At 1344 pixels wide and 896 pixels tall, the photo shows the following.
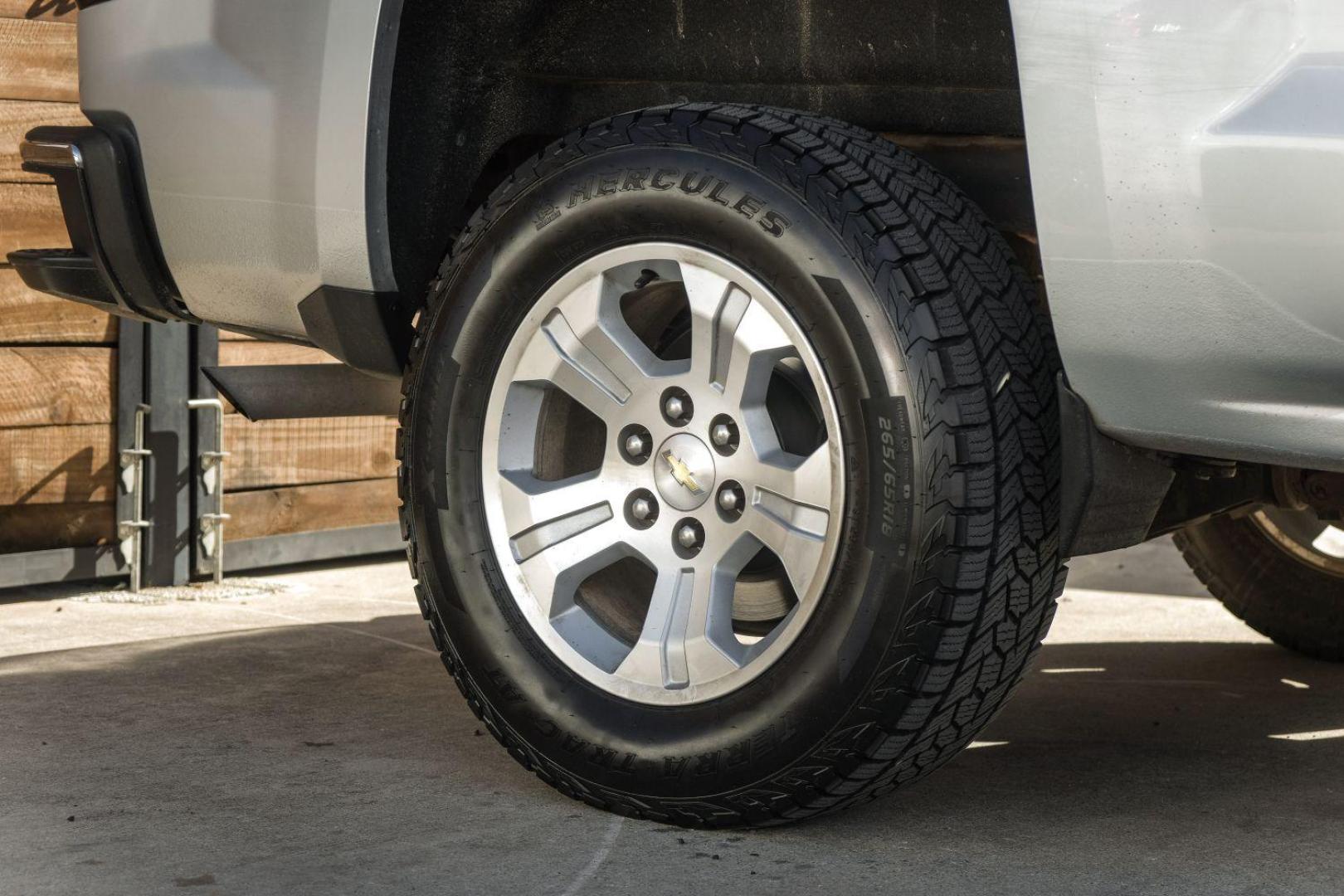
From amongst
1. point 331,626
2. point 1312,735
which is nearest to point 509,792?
point 1312,735

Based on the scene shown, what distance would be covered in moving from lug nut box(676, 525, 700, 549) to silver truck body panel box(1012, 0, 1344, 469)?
1.97ft

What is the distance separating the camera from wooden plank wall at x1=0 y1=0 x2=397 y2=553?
4242mm

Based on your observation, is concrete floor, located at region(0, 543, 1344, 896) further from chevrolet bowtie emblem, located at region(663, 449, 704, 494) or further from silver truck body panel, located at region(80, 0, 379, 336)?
silver truck body panel, located at region(80, 0, 379, 336)

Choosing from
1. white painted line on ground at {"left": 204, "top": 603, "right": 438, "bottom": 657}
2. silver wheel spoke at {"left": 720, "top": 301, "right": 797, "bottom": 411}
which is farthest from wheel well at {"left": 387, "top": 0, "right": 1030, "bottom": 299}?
white painted line on ground at {"left": 204, "top": 603, "right": 438, "bottom": 657}

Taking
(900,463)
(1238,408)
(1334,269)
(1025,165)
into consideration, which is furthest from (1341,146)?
(1025,165)

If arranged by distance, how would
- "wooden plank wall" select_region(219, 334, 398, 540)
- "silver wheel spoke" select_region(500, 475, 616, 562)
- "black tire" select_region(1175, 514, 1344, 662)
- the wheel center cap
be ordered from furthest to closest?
"wooden plank wall" select_region(219, 334, 398, 540)
"black tire" select_region(1175, 514, 1344, 662)
"silver wheel spoke" select_region(500, 475, 616, 562)
the wheel center cap

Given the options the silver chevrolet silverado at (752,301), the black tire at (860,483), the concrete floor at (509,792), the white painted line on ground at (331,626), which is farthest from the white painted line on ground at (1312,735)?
the white painted line on ground at (331,626)

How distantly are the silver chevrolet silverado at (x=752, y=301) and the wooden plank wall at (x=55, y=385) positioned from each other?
1.42 m

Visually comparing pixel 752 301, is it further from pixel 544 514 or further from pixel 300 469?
pixel 300 469

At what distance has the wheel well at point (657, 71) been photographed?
2.54m

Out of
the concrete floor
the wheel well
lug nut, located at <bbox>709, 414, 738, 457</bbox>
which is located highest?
the wheel well

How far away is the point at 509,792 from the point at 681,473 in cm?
58

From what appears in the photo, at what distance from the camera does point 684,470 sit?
2318mm

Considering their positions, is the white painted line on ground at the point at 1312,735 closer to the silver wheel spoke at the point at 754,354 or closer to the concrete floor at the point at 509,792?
the concrete floor at the point at 509,792
